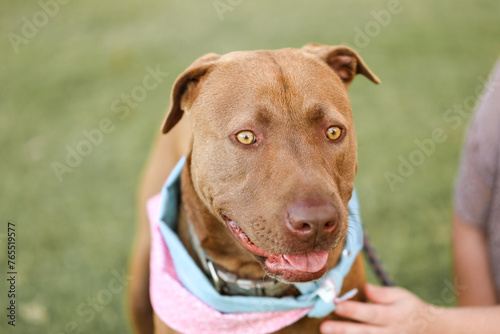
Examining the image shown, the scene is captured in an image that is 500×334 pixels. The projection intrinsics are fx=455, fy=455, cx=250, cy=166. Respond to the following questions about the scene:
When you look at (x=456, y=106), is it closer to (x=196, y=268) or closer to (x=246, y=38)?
(x=246, y=38)

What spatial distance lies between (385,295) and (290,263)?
0.87 meters

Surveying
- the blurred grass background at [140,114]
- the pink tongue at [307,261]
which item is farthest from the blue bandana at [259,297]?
the blurred grass background at [140,114]

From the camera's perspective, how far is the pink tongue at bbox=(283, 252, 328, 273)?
6.91 feet

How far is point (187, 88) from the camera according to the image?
8.23ft

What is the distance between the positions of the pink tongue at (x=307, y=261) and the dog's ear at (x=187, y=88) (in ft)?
3.24

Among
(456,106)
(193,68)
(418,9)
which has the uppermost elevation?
(193,68)

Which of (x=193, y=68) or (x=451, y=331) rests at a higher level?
(x=193, y=68)

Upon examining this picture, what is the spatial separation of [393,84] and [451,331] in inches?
186

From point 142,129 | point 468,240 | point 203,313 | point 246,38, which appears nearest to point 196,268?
point 203,313

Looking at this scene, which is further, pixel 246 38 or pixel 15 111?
pixel 246 38

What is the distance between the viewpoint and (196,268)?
2.42m

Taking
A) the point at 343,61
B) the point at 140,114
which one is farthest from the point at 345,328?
the point at 140,114

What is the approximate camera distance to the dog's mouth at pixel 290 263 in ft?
6.81

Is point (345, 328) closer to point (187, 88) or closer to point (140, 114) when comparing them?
point (187, 88)
